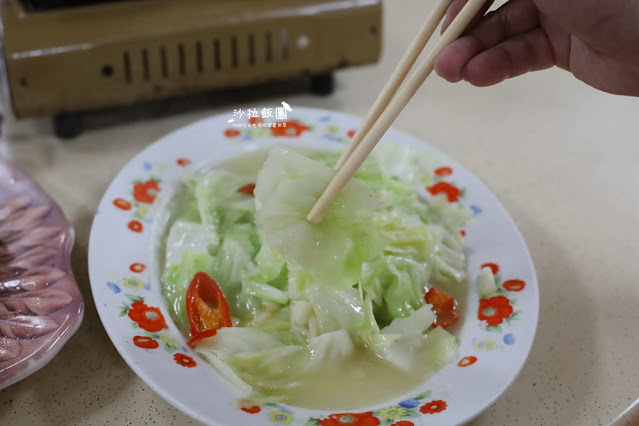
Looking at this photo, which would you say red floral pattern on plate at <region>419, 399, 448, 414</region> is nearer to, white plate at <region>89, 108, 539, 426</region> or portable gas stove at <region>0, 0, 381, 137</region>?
white plate at <region>89, 108, 539, 426</region>

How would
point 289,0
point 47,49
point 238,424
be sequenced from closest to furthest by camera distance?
1. point 238,424
2. point 47,49
3. point 289,0

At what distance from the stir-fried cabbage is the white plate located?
0.03 m

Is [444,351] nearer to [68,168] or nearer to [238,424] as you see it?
[238,424]

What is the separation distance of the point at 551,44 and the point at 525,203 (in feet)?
1.44

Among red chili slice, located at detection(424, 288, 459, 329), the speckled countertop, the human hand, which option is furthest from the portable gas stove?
red chili slice, located at detection(424, 288, 459, 329)

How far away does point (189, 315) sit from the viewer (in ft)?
3.50

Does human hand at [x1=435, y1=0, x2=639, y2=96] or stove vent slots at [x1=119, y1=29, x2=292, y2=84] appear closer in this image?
human hand at [x1=435, y1=0, x2=639, y2=96]

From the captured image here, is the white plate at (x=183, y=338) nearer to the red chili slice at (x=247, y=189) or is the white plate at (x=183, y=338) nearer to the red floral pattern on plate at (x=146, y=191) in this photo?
the red floral pattern on plate at (x=146, y=191)

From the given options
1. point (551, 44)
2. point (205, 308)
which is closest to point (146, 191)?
point (205, 308)

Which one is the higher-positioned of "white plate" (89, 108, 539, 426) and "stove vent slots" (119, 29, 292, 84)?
"stove vent slots" (119, 29, 292, 84)

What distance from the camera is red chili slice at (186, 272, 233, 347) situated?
1047 millimetres

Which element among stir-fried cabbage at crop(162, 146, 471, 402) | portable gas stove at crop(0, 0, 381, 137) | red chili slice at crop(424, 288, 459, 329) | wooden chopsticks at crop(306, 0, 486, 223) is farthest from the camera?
portable gas stove at crop(0, 0, 381, 137)

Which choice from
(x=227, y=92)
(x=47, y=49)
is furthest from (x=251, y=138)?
(x=47, y=49)

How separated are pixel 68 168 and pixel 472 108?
99 cm
